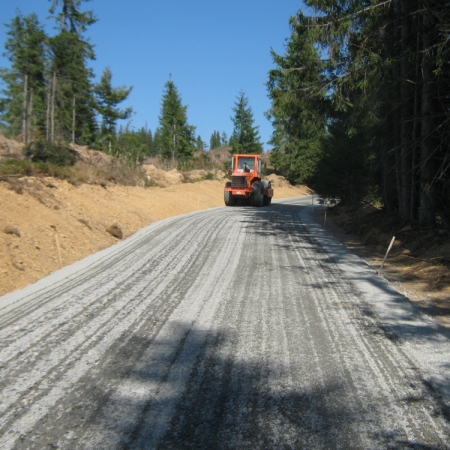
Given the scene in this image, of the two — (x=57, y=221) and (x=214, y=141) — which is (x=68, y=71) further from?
(x=214, y=141)

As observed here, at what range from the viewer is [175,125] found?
5541cm

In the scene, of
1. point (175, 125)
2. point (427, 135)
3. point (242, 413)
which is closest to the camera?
point (242, 413)

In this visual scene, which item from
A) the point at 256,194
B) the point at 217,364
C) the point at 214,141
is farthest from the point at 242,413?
the point at 214,141

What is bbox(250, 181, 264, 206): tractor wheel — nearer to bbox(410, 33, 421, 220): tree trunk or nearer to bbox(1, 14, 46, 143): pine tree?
bbox(410, 33, 421, 220): tree trunk

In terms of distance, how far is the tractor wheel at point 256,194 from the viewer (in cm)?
2516

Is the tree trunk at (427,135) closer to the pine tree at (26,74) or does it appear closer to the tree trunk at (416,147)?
the tree trunk at (416,147)

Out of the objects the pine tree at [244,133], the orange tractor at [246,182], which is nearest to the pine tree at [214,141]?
the pine tree at [244,133]

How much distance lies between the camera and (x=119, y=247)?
36.0ft

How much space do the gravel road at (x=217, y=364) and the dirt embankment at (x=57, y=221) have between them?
0.67 m

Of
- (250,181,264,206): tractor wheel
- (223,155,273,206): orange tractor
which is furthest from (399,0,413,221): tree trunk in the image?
(223,155,273,206): orange tractor

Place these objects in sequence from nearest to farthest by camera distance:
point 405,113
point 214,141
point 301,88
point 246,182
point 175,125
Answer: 1. point 405,113
2. point 301,88
3. point 246,182
4. point 175,125
5. point 214,141

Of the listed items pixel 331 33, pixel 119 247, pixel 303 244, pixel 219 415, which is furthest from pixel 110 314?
pixel 331 33

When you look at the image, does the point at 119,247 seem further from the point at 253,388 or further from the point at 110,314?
the point at 253,388

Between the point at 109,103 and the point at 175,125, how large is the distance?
41.2ft
